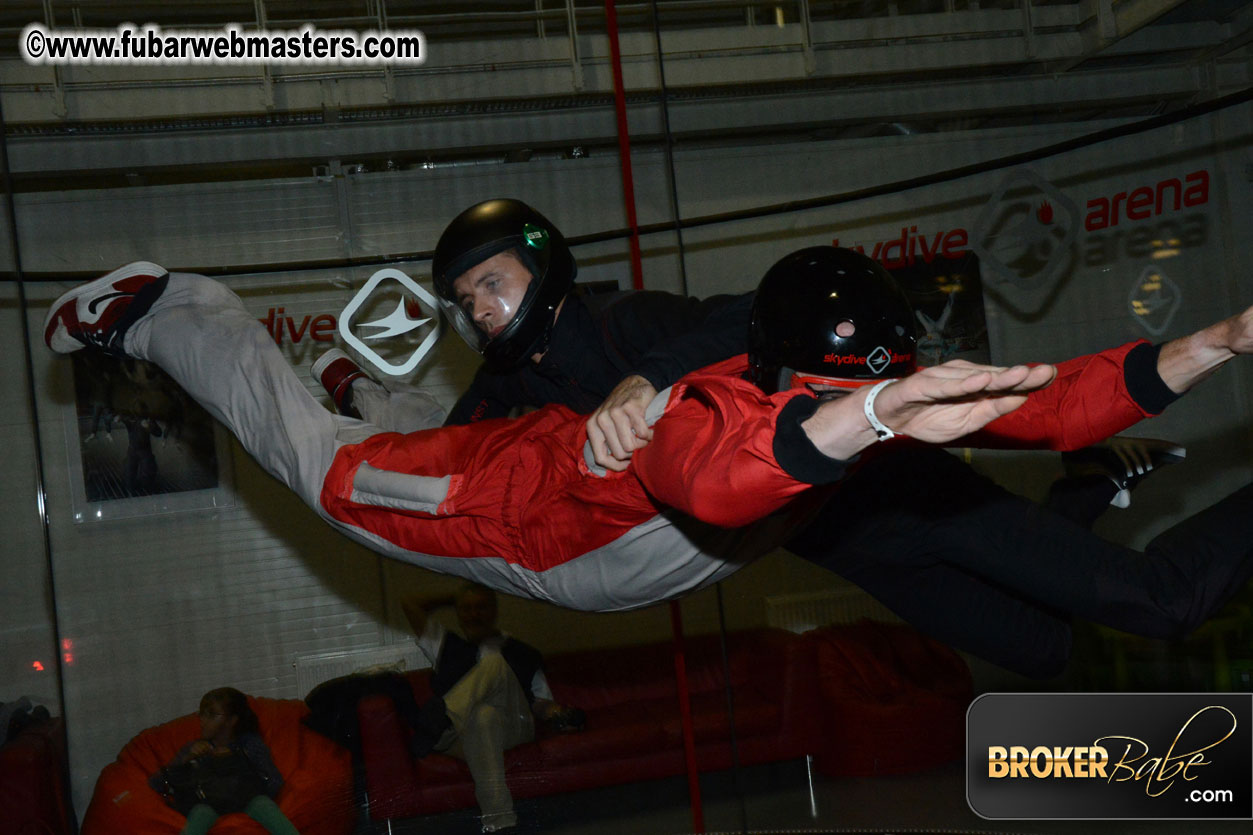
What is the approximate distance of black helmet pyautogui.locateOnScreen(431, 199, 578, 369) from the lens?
2.13 meters

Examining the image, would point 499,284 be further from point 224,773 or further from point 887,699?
point 887,699

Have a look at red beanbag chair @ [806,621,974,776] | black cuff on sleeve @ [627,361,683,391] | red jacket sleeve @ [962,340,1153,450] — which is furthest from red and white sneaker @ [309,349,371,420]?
red beanbag chair @ [806,621,974,776]

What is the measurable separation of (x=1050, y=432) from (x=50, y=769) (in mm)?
3125

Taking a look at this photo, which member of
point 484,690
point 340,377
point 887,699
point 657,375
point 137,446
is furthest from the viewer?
point 887,699

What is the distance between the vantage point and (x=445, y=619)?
343cm

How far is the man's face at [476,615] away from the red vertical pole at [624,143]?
127 cm

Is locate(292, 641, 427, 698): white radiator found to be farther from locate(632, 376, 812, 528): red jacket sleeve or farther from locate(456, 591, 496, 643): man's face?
locate(632, 376, 812, 528): red jacket sleeve

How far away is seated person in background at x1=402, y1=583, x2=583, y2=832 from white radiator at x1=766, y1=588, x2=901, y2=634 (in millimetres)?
867

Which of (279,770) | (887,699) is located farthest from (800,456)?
(279,770)

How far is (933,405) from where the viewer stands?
0.99m

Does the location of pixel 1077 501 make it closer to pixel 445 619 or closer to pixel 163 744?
pixel 445 619

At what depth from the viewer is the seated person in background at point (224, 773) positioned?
321 centimetres

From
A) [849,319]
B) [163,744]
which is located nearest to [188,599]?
[163,744]

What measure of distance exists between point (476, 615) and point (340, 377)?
3.84 ft
